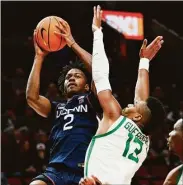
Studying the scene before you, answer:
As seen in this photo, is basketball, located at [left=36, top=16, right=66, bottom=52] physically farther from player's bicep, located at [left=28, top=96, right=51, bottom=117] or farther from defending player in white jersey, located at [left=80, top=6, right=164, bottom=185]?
defending player in white jersey, located at [left=80, top=6, right=164, bottom=185]

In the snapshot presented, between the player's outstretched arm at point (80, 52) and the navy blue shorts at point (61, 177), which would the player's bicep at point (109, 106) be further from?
the navy blue shorts at point (61, 177)

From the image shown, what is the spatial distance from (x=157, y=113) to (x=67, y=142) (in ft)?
3.87

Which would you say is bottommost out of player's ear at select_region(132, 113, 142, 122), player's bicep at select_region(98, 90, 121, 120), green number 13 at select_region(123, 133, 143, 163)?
green number 13 at select_region(123, 133, 143, 163)

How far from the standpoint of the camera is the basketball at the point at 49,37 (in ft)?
16.1

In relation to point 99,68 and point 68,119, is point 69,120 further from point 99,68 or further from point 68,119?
point 99,68

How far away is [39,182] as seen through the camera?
470 cm

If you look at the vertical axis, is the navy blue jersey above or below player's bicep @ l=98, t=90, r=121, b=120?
below

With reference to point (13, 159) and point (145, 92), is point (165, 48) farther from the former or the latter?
point (145, 92)

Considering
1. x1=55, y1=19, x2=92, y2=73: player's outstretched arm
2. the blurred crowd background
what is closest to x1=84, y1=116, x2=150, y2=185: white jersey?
x1=55, y1=19, x2=92, y2=73: player's outstretched arm

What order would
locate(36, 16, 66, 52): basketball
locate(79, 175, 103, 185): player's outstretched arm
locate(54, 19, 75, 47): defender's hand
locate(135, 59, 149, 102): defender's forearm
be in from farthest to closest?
locate(36, 16, 66, 52): basketball
locate(54, 19, 75, 47): defender's hand
locate(135, 59, 149, 102): defender's forearm
locate(79, 175, 103, 185): player's outstretched arm

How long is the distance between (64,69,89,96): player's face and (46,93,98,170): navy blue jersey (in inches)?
2.8

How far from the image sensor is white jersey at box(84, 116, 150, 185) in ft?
12.2

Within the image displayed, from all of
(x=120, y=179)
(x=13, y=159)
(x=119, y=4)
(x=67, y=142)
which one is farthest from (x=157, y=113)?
(x=119, y=4)

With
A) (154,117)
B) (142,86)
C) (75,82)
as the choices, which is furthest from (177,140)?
(75,82)
